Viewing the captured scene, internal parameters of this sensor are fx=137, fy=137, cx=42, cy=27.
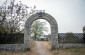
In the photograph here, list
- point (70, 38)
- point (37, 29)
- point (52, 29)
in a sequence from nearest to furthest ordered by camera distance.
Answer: point (52, 29)
point (70, 38)
point (37, 29)

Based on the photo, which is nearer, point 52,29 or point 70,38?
point 52,29

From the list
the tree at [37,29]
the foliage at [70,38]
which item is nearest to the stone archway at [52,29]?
the foliage at [70,38]

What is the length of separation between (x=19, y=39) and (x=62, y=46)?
18.1 ft

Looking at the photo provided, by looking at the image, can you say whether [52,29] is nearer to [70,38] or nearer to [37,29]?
[70,38]

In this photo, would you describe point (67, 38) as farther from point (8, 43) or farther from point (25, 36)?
point (8, 43)

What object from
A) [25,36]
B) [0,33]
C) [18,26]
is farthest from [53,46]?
[18,26]

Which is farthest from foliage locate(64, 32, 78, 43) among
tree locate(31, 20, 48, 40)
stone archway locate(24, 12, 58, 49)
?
tree locate(31, 20, 48, 40)

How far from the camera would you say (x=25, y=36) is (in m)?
17.4

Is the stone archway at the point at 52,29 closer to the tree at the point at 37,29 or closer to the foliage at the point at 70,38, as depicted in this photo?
the foliage at the point at 70,38

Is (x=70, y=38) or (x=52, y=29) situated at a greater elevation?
(x=52, y=29)

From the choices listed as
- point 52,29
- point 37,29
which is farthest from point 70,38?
point 37,29

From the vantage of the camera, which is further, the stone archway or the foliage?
the foliage

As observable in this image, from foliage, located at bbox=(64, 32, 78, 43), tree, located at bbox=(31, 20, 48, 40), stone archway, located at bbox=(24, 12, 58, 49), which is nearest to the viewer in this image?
stone archway, located at bbox=(24, 12, 58, 49)

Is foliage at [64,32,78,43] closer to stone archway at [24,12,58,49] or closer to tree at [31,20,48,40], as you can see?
stone archway at [24,12,58,49]
